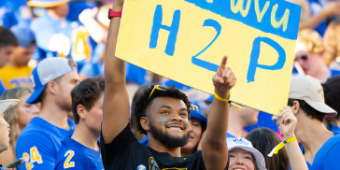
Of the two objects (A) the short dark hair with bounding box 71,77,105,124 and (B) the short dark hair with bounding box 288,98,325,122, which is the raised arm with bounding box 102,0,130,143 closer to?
(A) the short dark hair with bounding box 71,77,105,124

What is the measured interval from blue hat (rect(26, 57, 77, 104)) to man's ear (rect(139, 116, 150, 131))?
1718mm

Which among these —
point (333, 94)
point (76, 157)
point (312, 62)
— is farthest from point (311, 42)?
point (76, 157)

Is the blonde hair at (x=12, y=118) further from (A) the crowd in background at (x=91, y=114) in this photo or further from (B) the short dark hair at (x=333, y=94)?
(B) the short dark hair at (x=333, y=94)

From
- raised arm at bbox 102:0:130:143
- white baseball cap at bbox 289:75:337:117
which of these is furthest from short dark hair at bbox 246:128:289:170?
raised arm at bbox 102:0:130:143

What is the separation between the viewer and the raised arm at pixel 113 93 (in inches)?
121

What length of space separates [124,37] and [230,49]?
654 mm

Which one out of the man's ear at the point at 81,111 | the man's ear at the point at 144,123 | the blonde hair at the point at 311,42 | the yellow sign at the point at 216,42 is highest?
the yellow sign at the point at 216,42

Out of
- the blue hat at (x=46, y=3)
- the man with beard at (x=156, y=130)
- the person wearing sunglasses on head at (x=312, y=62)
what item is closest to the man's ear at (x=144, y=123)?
the man with beard at (x=156, y=130)

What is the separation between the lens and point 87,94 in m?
4.30

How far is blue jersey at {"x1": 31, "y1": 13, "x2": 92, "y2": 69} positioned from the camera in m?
8.03

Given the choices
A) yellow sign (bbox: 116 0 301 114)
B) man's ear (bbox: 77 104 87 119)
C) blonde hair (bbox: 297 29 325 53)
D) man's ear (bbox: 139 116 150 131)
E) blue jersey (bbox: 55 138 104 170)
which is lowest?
blue jersey (bbox: 55 138 104 170)

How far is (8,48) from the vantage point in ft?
20.2

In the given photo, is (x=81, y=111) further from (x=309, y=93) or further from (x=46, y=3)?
(x=46, y=3)

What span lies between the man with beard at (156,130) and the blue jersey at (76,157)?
2.51 ft
